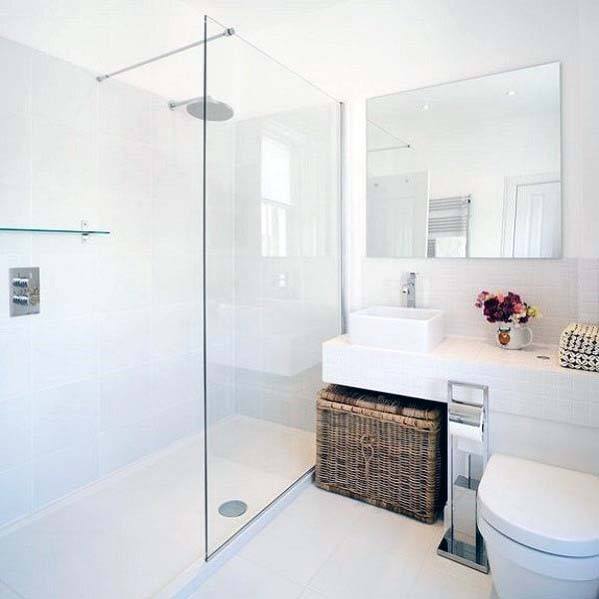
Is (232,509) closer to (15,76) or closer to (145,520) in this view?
(145,520)

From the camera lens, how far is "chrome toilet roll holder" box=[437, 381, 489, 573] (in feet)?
5.79

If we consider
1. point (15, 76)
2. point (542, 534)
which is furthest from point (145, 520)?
point (15, 76)

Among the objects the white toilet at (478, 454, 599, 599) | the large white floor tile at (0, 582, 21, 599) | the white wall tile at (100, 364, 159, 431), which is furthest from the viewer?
the white wall tile at (100, 364, 159, 431)

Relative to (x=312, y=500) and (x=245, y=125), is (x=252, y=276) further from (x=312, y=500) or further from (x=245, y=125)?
(x=312, y=500)

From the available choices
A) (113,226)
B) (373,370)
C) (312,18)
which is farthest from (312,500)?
(312,18)

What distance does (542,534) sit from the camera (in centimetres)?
127

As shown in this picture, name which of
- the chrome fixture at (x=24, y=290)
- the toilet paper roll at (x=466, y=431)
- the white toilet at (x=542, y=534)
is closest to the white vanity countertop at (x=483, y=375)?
the toilet paper roll at (x=466, y=431)

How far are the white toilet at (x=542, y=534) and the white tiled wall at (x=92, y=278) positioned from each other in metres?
1.86

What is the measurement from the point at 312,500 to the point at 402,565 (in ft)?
1.89

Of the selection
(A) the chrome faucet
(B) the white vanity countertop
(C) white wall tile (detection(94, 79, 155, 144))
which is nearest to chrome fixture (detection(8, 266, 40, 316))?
(C) white wall tile (detection(94, 79, 155, 144))

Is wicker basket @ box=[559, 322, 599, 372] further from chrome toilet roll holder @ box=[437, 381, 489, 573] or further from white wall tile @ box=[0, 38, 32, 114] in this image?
white wall tile @ box=[0, 38, 32, 114]

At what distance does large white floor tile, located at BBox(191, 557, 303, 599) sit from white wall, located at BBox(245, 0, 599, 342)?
146 centimetres

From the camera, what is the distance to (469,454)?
1.90m

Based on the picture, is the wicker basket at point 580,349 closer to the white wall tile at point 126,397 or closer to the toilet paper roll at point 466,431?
the toilet paper roll at point 466,431
